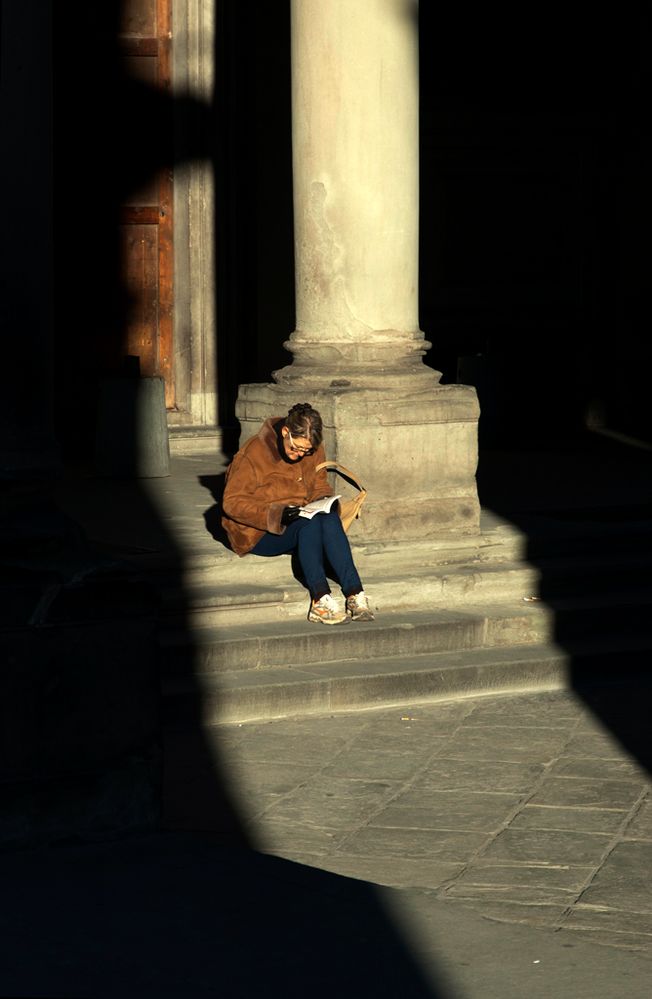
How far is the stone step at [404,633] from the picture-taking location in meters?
8.71

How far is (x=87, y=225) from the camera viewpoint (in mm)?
14219

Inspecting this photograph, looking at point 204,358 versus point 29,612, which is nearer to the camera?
point 29,612

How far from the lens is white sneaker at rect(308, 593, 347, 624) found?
905 cm

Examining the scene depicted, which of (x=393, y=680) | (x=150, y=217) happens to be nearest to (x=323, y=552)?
(x=393, y=680)

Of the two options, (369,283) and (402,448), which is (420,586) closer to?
(402,448)

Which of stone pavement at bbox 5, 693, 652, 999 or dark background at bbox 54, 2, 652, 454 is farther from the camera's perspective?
dark background at bbox 54, 2, 652, 454

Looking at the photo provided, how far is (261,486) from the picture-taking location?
9.52 meters

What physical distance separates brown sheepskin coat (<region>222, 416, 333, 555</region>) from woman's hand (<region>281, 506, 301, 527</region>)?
0.21ft

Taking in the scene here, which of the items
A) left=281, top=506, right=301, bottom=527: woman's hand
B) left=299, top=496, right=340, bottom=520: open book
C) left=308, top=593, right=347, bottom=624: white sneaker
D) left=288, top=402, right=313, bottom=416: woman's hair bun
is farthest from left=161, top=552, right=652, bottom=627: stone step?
left=288, top=402, right=313, bottom=416: woman's hair bun

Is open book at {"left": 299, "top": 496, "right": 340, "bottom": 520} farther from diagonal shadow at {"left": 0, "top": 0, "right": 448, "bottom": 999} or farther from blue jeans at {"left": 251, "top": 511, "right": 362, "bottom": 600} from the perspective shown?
diagonal shadow at {"left": 0, "top": 0, "right": 448, "bottom": 999}

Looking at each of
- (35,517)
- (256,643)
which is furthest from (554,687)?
(35,517)

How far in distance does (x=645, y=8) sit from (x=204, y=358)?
4.54 metres

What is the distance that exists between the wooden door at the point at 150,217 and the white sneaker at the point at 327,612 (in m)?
5.88

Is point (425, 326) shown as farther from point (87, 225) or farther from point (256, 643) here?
point (256, 643)
